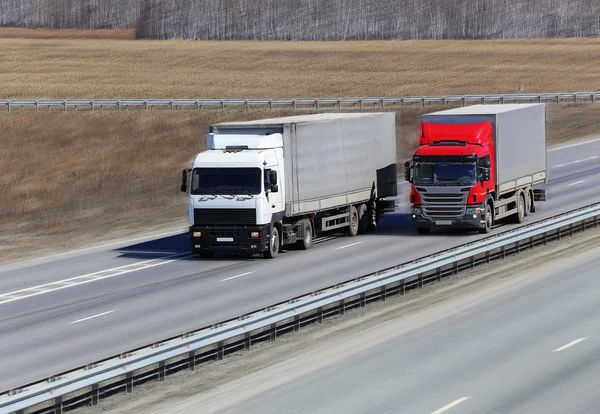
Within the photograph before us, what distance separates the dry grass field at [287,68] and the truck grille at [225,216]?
53176 mm

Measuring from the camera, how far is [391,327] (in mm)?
23109

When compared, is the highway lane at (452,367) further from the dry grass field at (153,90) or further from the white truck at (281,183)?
the dry grass field at (153,90)

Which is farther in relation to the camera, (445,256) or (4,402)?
(445,256)

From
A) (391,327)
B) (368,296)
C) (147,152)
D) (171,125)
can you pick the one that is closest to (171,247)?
(368,296)

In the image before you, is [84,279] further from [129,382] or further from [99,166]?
[99,166]

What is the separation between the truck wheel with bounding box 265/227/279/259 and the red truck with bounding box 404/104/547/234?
461cm

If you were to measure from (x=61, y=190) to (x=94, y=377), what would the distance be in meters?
43.4

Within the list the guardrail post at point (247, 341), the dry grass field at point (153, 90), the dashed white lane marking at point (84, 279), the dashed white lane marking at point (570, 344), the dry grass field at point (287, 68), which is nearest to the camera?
the dashed white lane marking at point (570, 344)

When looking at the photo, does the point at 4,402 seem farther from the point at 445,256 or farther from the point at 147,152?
the point at 147,152

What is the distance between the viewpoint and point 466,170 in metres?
35.6

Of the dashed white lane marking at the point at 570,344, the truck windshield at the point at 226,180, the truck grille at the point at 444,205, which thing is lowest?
the dashed white lane marking at the point at 570,344

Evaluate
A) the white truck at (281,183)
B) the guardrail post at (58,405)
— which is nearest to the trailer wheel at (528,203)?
the white truck at (281,183)

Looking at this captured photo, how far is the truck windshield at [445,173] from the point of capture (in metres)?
35.6

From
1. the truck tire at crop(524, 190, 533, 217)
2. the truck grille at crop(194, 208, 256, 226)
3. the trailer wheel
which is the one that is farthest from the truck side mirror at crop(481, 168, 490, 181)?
the truck grille at crop(194, 208, 256, 226)
